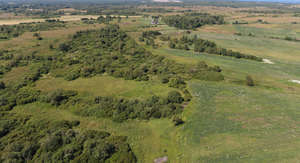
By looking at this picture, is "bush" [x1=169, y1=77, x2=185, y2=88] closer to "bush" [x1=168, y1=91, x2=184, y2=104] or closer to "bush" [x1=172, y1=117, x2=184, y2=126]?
"bush" [x1=168, y1=91, x2=184, y2=104]

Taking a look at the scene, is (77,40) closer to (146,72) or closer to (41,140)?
(146,72)

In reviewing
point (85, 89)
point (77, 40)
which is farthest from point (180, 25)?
point (85, 89)

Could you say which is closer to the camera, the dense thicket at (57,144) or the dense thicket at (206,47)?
the dense thicket at (57,144)

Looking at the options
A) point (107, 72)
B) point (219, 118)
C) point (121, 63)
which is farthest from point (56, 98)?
point (219, 118)

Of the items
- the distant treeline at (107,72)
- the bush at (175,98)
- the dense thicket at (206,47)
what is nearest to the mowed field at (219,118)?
the distant treeline at (107,72)

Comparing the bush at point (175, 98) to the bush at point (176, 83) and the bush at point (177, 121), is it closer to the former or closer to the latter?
the bush at point (176, 83)

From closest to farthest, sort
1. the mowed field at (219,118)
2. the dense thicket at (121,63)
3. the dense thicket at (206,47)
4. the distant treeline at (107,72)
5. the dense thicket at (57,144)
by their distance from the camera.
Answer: the dense thicket at (57,144) < the mowed field at (219,118) < the distant treeline at (107,72) < the dense thicket at (121,63) < the dense thicket at (206,47)

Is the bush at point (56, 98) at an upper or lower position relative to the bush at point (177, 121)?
upper

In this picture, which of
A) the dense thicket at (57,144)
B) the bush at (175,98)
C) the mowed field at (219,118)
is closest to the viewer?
the dense thicket at (57,144)

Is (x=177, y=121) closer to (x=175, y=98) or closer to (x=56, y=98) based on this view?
(x=175, y=98)
